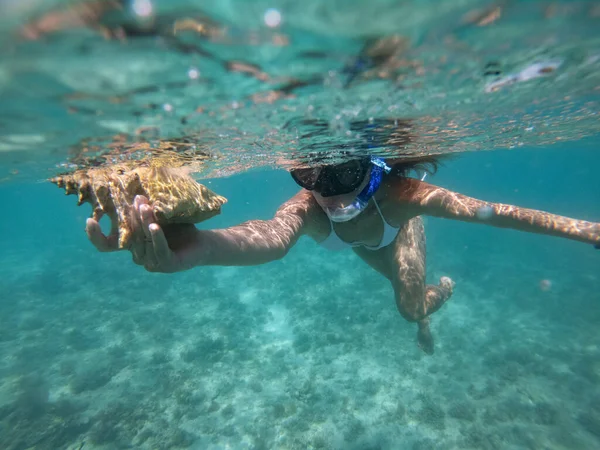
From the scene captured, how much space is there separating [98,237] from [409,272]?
6.48 m

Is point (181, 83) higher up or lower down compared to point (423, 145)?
higher up

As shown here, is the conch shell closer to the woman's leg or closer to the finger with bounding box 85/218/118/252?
the finger with bounding box 85/218/118/252

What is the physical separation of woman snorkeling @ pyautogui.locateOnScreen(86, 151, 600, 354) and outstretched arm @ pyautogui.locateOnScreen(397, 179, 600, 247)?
0.04ft

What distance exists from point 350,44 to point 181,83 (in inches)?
86.6

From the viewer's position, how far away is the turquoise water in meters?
4.52

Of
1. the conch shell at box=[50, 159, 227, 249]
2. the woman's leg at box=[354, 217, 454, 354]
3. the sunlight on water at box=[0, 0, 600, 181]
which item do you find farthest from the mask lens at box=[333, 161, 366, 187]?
the conch shell at box=[50, 159, 227, 249]

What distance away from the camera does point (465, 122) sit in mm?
7816

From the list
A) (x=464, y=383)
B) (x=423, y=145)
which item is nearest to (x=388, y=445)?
(x=464, y=383)

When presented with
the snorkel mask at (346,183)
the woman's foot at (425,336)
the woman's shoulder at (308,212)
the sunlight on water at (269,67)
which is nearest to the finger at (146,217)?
the sunlight on water at (269,67)

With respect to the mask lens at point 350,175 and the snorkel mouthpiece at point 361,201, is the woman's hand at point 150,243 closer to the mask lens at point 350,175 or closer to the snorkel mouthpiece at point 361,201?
the snorkel mouthpiece at point 361,201

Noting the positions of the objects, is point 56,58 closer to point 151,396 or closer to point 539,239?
point 151,396

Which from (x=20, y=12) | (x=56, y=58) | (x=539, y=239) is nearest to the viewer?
(x=20, y=12)

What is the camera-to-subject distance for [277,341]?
13508 millimetres

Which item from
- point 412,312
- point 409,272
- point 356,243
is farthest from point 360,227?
point 412,312
